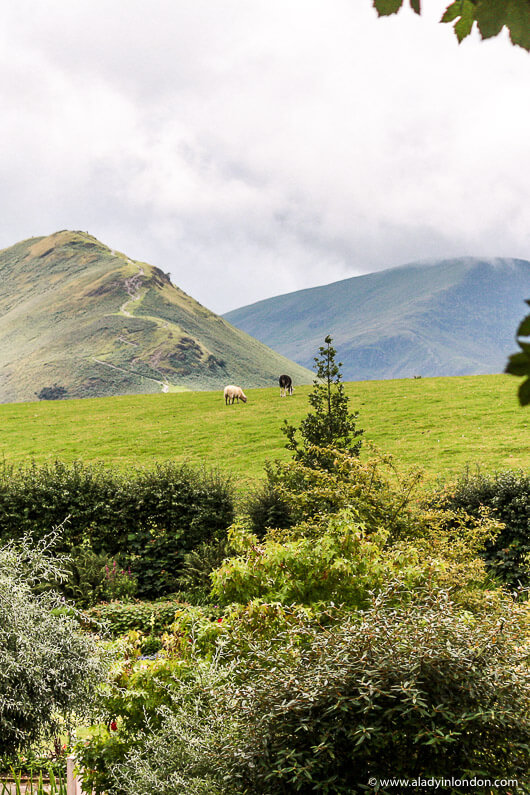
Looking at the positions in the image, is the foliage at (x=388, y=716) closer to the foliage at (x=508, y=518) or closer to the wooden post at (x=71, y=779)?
the wooden post at (x=71, y=779)

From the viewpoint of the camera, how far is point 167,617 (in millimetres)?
12031

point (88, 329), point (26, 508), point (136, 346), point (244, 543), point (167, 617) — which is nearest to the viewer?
point (244, 543)

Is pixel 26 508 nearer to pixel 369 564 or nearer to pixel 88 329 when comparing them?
pixel 369 564

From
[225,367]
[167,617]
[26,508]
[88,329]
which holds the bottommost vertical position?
[167,617]

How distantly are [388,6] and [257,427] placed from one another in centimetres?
3020

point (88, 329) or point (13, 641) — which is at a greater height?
point (88, 329)

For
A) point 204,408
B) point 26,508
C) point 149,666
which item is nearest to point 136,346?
point 204,408

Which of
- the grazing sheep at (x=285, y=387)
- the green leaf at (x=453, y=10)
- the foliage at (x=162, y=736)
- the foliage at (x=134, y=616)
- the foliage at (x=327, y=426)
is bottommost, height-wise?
the foliage at (x=134, y=616)

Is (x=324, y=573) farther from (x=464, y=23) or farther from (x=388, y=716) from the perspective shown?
(x=464, y=23)

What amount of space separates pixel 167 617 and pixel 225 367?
506 ft

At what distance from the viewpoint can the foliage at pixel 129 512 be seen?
14.9m

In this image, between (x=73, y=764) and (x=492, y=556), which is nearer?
(x=73, y=764)

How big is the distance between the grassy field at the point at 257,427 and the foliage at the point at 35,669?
51.7 feet

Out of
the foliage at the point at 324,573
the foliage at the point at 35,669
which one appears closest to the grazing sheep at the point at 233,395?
the foliage at the point at 324,573
